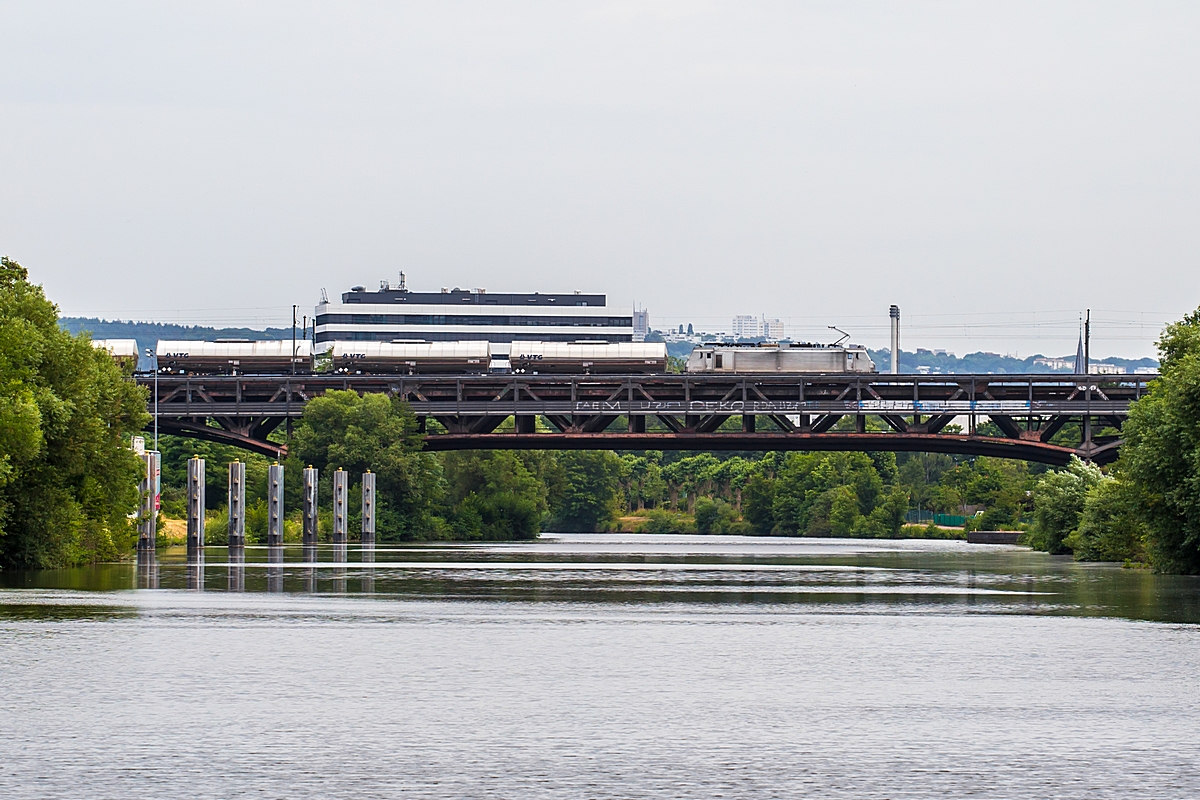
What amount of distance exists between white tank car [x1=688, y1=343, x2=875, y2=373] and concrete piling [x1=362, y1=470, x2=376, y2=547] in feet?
91.2

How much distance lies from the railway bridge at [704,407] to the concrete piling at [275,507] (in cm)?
958

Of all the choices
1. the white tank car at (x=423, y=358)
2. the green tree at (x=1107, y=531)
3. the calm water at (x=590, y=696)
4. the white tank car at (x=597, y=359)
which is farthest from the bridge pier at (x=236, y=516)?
the calm water at (x=590, y=696)

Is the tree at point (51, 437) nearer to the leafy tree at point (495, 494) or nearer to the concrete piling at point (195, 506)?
the concrete piling at point (195, 506)

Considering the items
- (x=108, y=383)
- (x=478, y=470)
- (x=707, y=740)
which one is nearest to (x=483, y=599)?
(x=108, y=383)

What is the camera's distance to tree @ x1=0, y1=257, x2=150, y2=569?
55.2 metres

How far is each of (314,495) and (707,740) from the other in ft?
305

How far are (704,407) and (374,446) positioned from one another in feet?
75.7

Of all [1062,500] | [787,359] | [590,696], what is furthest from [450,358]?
[590,696]

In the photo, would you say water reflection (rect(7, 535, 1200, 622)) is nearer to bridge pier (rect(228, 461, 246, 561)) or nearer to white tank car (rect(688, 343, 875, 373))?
bridge pier (rect(228, 461, 246, 561))

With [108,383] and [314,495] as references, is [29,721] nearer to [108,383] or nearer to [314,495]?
[108,383]

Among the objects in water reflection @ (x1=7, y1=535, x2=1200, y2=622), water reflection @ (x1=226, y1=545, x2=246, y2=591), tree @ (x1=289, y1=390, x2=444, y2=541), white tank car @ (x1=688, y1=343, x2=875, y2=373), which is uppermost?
white tank car @ (x1=688, y1=343, x2=875, y2=373)

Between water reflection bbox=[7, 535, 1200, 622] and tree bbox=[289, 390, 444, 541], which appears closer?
water reflection bbox=[7, 535, 1200, 622]

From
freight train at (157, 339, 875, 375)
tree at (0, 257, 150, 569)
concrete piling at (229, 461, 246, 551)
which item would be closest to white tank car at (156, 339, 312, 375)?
freight train at (157, 339, 875, 375)

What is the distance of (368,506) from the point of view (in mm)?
119750
